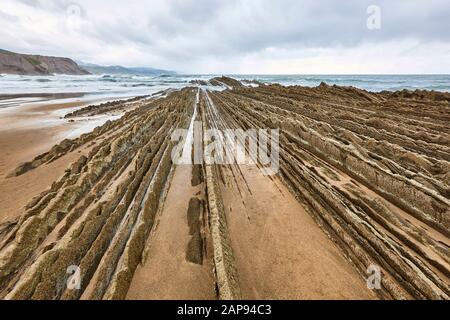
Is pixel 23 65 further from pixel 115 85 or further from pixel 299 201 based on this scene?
pixel 299 201

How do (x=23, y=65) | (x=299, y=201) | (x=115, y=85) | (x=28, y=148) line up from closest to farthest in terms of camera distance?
(x=299, y=201)
(x=28, y=148)
(x=115, y=85)
(x=23, y=65)

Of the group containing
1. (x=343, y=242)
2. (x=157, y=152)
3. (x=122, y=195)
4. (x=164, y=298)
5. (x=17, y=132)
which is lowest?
(x=164, y=298)

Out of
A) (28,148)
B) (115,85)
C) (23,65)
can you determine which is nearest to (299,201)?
(28,148)

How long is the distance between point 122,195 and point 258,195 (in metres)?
3.09

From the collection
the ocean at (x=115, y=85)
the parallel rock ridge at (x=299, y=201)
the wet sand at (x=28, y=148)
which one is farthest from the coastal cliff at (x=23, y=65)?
the parallel rock ridge at (x=299, y=201)

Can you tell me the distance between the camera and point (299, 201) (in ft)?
15.1

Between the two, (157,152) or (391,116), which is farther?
(391,116)

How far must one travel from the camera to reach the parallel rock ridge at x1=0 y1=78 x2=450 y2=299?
279 cm

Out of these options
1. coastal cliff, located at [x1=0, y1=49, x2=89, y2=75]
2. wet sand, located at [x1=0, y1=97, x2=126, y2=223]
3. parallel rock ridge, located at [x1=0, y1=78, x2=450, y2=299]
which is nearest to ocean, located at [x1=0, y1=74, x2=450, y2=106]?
wet sand, located at [x1=0, y1=97, x2=126, y2=223]

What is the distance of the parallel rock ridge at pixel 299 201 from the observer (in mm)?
2793

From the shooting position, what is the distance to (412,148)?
630 cm

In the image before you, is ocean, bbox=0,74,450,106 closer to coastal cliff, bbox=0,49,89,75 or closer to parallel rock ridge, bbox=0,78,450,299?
parallel rock ridge, bbox=0,78,450,299
